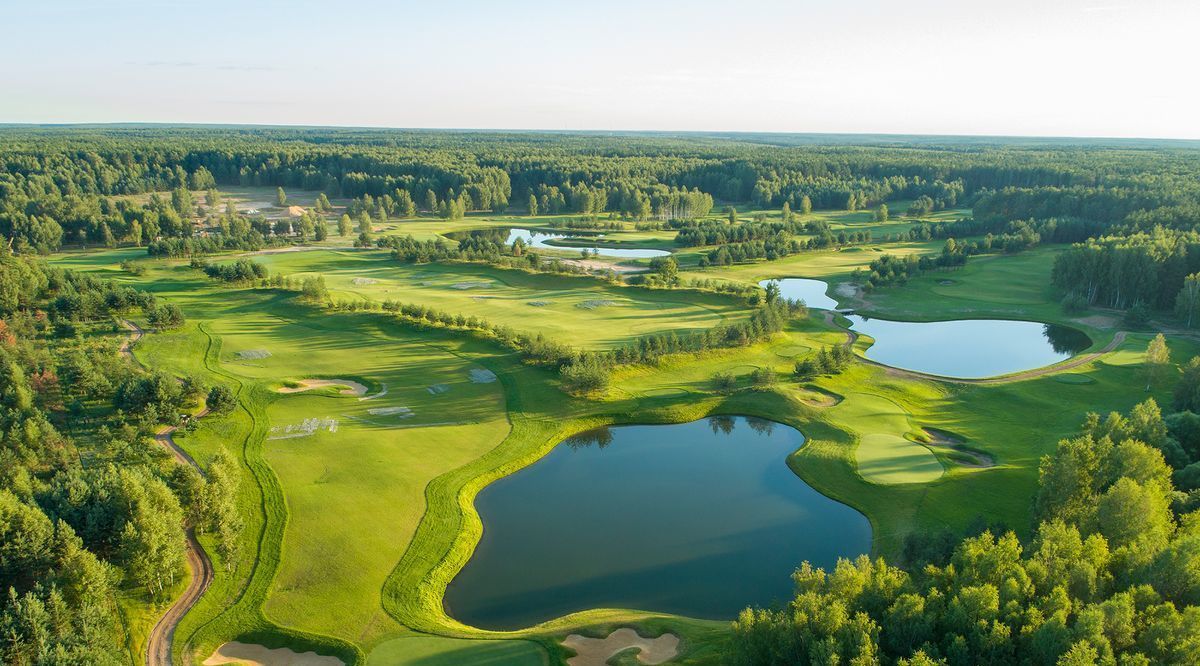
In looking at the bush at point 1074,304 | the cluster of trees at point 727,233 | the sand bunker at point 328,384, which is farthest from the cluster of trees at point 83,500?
the cluster of trees at point 727,233

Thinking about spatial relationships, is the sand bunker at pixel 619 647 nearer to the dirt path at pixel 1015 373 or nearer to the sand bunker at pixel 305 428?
the sand bunker at pixel 305 428

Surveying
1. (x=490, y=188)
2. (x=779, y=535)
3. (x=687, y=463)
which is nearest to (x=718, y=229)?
(x=490, y=188)

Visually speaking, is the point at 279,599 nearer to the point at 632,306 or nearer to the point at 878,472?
the point at 878,472

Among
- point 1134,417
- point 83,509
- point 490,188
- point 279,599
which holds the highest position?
point 490,188

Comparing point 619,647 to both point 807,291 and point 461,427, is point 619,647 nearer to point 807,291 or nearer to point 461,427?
point 461,427

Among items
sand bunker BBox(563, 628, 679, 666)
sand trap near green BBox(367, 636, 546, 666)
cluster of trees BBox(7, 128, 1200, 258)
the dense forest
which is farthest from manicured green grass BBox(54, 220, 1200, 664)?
cluster of trees BBox(7, 128, 1200, 258)
